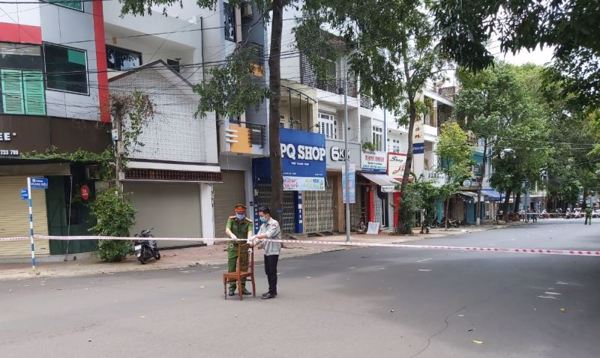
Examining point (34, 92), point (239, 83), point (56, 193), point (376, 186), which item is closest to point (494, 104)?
point (376, 186)

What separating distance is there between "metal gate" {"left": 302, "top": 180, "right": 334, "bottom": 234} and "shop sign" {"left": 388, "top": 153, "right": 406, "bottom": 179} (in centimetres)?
580

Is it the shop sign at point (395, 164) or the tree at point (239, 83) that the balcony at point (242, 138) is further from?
the shop sign at point (395, 164)

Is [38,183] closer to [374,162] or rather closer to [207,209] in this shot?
[207,209]

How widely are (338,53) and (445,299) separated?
34.5 feet

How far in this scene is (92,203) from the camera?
1547 cm

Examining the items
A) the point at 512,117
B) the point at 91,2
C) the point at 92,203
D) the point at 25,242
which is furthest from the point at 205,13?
the point at 512,117

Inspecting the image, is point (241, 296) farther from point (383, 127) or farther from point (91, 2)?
point (383, 127)

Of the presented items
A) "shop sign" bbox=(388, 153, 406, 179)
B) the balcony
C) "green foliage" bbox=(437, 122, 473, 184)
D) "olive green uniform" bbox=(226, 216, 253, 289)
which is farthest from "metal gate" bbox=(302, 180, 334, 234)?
"olive green uniform" bbox=(226, 216, 253, 289)

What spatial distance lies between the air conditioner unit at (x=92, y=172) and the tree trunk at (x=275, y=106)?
5861 millimetres

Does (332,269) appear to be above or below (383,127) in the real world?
below

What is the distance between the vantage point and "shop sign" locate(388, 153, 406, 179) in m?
33.3

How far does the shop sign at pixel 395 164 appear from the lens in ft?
109

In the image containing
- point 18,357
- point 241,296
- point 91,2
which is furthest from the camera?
point 91,2

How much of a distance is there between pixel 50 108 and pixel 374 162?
1991 centimetres
